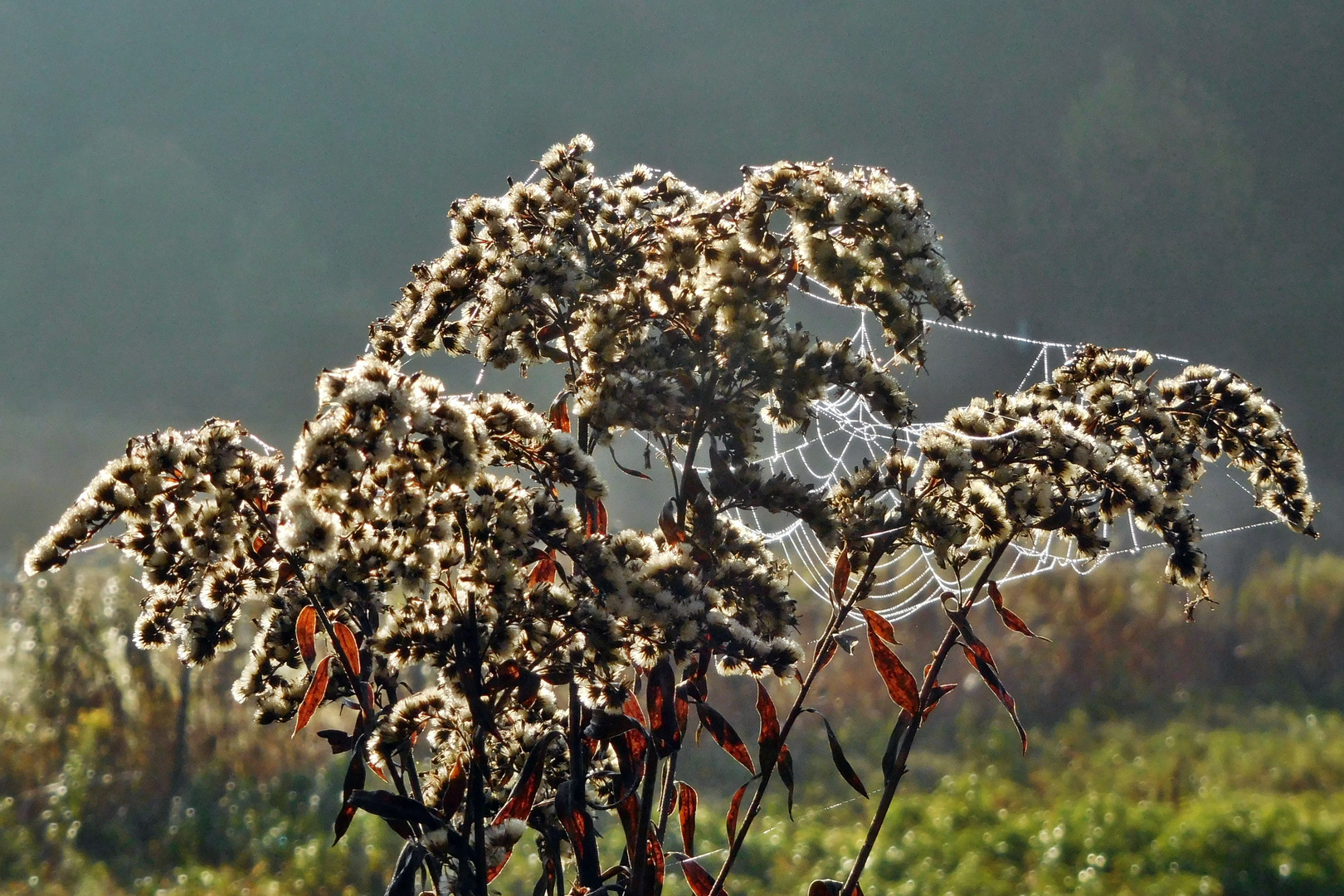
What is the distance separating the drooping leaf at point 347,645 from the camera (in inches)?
51.2

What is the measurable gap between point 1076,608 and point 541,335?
892cm

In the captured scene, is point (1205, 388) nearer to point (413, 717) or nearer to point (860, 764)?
point (413, 717)

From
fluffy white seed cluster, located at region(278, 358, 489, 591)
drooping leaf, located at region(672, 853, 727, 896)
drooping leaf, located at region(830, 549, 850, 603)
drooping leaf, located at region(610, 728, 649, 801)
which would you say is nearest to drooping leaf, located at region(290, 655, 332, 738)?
fluffy white seed cluster, located at region(278, 358, 489, 591)

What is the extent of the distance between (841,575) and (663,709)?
28 centimetres

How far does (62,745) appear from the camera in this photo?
24.7ft

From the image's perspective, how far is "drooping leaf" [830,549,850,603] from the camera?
55.0 inches

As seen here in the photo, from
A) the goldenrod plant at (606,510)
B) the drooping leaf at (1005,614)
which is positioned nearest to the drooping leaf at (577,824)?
the goldenrod plant at (606,510)

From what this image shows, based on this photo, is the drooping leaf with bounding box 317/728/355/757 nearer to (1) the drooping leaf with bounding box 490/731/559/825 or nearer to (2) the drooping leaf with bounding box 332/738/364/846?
(2) the drooping leaf with bounding box 332/738/364/846

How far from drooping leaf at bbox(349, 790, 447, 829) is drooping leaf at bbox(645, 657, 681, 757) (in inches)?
10.2

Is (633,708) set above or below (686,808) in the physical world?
above

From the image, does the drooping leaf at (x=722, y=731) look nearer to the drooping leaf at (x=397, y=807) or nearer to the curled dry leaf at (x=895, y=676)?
the curled dry leaf at (x=895, y=676)

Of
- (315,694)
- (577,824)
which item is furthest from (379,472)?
(577,824)

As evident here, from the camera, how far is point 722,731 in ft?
4.75

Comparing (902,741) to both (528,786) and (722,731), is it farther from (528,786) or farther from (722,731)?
(528,786)
